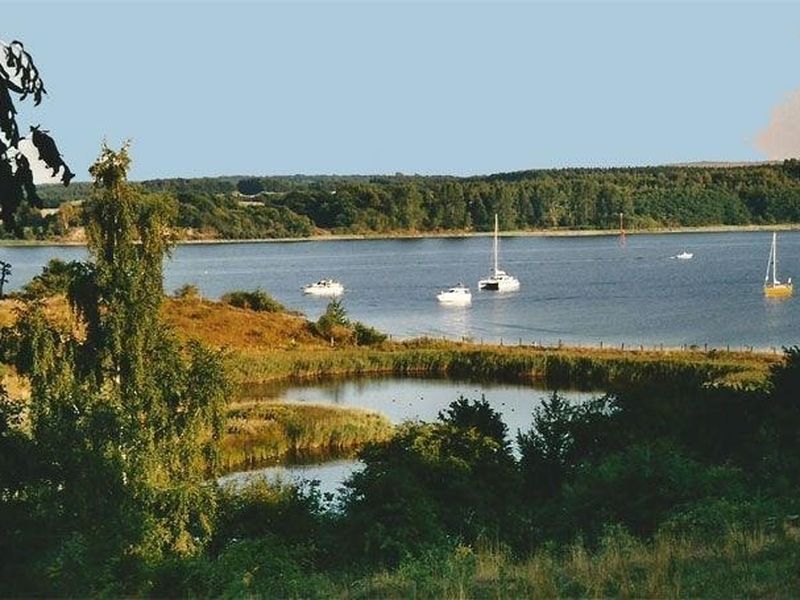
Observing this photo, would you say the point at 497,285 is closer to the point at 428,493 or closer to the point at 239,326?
the point at 239,326

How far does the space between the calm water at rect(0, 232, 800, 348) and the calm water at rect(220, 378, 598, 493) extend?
19.6 metres

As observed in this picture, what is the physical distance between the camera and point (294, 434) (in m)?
39.8

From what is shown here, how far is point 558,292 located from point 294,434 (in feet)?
268

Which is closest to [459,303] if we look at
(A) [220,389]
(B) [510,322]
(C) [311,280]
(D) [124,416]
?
(B) [510,322]

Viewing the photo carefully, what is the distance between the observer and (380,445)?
2058 centimetres

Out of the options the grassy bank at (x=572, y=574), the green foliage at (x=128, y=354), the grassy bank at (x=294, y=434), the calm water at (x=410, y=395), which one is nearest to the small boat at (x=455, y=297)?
the calm water at (x=410, y=395)

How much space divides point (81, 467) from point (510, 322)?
75.4 metres

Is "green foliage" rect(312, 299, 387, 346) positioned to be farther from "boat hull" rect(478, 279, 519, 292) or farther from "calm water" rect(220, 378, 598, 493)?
"boat hull" rect(478, 279, 519, 292)

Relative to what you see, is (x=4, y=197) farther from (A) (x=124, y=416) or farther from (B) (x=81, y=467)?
(A) (x=124, y=416)

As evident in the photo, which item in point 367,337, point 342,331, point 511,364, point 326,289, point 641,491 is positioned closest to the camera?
point 641,491

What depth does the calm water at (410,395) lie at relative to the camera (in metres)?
48.2

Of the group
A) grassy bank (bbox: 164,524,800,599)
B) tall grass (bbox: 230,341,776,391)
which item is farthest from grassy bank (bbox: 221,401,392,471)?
grassy bank (bbox: 164,524,800,599)

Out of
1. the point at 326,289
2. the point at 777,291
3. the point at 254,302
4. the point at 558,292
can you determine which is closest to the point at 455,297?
the point at 558,292

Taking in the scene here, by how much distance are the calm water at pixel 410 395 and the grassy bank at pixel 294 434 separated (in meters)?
3.57
